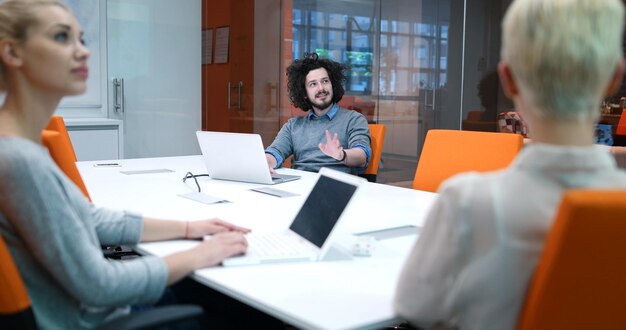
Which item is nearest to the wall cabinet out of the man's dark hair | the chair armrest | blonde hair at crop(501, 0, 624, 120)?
the man's dark hair

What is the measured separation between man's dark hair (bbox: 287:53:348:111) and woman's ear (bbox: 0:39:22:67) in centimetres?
286

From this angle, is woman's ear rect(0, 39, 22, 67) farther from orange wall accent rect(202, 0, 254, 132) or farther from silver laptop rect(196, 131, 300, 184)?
orange wall accent rect(202, 0, 254, 132)

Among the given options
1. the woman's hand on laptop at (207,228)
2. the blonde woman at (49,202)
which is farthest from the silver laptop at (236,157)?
the blonde woman at (49,202)

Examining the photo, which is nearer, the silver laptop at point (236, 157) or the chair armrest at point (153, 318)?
the chair armrest at point (153, 318)

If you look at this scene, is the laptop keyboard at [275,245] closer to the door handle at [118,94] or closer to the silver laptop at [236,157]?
the silver laptop at [236,157]

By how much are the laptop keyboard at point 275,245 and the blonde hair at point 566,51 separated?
2.75ft

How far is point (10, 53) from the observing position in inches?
52.8

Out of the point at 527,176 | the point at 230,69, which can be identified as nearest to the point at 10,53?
the point at 527,176

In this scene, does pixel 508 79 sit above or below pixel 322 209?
above

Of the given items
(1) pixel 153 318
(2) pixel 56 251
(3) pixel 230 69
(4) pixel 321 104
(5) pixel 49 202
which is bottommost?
(1) pixel 153 318

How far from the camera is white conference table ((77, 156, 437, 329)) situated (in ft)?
4.24

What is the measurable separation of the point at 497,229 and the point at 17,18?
110 cm

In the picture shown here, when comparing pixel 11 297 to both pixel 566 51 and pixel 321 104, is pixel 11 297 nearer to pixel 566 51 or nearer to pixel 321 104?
pixel 566 51

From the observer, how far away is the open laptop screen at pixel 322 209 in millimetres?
1676
